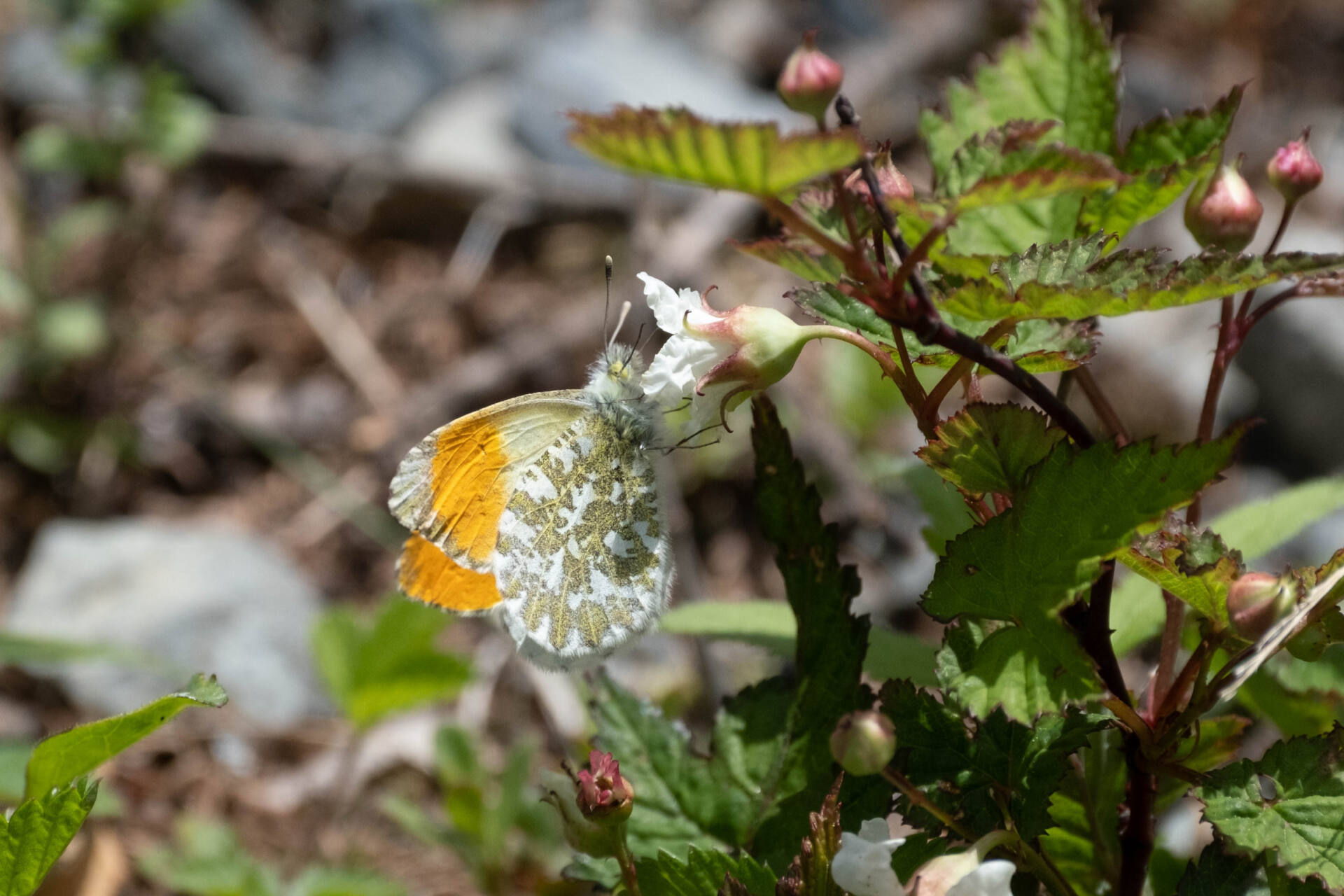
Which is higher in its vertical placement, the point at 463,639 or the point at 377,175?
the point at 377,175

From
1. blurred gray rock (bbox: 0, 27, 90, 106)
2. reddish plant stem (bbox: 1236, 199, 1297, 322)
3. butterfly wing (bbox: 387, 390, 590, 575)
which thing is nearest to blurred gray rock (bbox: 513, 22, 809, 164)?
blurred gray rock (bbox: 0, 27, 90, 106)

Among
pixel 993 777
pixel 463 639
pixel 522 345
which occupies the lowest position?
pixel 463 639

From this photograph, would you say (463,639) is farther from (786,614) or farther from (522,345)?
(786,614)

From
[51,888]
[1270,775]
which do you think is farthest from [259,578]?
[1270,775]

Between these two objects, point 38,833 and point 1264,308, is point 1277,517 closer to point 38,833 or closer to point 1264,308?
point 1264,308

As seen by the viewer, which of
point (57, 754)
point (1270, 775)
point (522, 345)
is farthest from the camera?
point (522, 345)

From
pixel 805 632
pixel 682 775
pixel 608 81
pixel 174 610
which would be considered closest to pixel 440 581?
pixel 682 775

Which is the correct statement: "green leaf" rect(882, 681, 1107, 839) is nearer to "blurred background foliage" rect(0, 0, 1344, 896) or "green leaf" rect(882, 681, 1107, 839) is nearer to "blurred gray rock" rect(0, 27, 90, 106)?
"blurred background foliage" rect(0, 0, 1344, 896)
